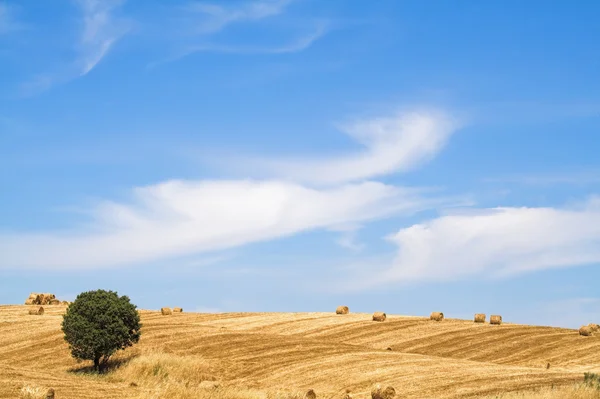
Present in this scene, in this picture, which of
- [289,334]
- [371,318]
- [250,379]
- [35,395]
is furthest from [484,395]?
[371,318]

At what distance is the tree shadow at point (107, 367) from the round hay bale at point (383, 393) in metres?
20.6

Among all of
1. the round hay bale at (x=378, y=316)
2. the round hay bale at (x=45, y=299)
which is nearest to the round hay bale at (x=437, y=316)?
the round hay bale at (x=378, y=316)

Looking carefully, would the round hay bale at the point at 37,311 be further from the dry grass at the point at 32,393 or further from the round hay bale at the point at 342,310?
the dry grass at the point at 32,393

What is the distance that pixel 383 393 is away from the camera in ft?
112

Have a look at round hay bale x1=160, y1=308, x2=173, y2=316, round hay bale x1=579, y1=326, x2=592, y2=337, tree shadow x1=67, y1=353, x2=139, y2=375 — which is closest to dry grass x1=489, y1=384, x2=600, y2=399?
tree shadow x1=67, y1=353, x2=139, y2=375

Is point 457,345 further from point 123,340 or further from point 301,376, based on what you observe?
point 123,340

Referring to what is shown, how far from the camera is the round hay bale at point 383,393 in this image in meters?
33.9

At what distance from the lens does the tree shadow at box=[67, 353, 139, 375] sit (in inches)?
1867

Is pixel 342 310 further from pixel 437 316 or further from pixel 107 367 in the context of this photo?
pixel 107 367

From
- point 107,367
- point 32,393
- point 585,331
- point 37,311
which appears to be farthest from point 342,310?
point 32,393

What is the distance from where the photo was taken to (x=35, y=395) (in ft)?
92.4

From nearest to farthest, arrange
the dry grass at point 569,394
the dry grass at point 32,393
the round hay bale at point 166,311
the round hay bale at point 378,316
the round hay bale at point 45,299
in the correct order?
the dry grass at point 32,393 → the dry grass at point 569,394 → the round hay bale at point 378,316 → the round hay bale at point 166,311 → the round hay bale at point 45,299

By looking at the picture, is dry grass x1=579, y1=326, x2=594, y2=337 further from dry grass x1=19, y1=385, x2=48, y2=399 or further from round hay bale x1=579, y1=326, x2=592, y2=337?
dry grass x1=19, y1=385, x2=48, y2=399

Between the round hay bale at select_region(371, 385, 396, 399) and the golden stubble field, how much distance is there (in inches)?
33.2
